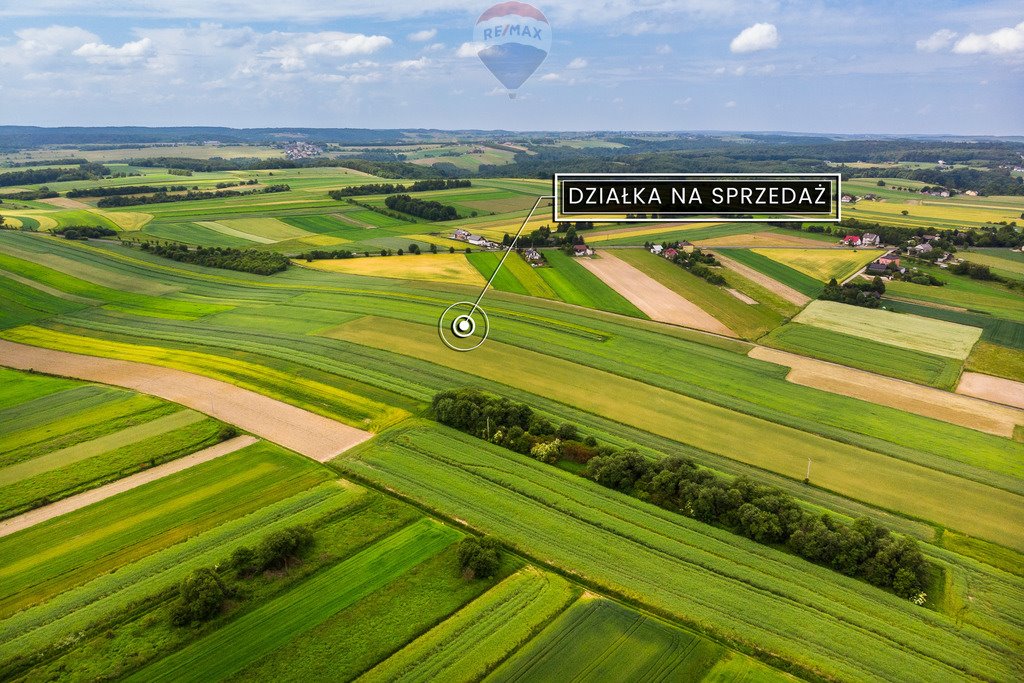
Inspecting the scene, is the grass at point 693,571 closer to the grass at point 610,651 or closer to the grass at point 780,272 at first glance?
the grass at point 610,651

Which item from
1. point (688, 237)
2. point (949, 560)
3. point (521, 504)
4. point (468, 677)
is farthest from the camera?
point (688, 237)

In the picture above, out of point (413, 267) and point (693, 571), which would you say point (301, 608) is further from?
point (413, 267)

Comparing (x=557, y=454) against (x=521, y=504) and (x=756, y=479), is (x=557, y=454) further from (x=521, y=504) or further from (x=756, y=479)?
(x=756, y=479)

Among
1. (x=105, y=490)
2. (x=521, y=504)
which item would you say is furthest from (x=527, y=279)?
(x=105, y=490)

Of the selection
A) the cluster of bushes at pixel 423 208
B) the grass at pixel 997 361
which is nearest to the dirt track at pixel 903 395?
the grass at pixel 997 361

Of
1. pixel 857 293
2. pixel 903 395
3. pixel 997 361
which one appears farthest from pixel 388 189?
pixel 997 361

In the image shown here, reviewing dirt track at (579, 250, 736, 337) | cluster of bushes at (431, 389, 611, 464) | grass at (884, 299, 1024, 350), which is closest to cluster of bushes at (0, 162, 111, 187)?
dirt track at (579, 250, 736, 337)
